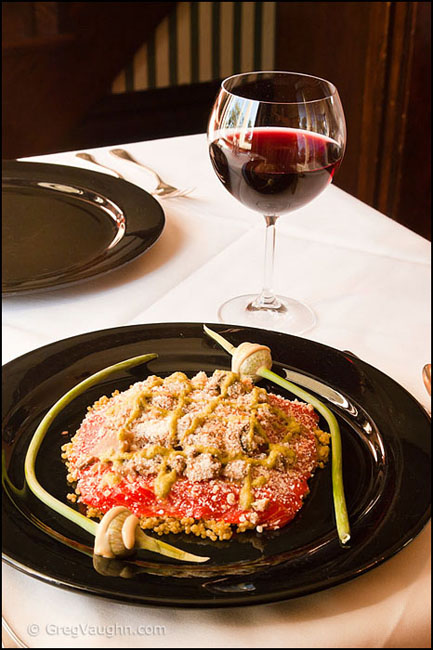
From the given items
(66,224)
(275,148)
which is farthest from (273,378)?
(66,224)

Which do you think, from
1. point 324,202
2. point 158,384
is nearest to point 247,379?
point 158,384

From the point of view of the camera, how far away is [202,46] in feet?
10.9

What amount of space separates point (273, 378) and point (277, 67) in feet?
9.45

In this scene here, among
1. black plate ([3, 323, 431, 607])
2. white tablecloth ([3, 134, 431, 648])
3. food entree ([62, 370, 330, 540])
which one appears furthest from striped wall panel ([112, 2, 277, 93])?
food entree ([62, 370, 330, 540])

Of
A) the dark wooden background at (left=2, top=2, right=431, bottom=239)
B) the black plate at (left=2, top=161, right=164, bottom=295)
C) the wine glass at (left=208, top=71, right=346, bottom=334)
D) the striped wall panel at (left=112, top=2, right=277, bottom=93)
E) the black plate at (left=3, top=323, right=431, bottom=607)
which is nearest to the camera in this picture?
the black plate at (left=3, top=323, right=431, bottom=607)

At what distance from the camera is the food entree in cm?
53

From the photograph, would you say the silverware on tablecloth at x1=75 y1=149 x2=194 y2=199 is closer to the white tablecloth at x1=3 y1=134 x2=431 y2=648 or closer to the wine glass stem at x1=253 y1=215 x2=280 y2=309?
the white tablecloth at x1=3 y1=134 x2=431 y2=648

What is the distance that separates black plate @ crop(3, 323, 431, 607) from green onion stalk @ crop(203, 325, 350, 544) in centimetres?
1

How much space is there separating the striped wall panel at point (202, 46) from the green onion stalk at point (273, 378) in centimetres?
275

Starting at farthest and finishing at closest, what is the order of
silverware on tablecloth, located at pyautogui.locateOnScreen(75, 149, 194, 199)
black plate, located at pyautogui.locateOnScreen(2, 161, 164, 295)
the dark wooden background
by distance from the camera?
1. the dark wooden background
2. silverware on tablecloth, located at pyautogui.locateOnScreen(75, 149, 194, 199)
3. black plate, located at pyautogui.locateOnScreen(2, 161, 164, 295)

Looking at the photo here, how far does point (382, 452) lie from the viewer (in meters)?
0.60

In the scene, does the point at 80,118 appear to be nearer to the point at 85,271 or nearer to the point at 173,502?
the point at 85,271

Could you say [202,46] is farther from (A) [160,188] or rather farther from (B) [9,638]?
(B) [9,638]

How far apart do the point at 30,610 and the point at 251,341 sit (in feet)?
1.10
